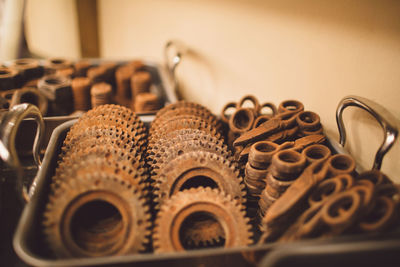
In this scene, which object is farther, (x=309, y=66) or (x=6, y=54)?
(x=6, y=54)

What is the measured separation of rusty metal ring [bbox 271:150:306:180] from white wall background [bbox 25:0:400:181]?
1.48ft

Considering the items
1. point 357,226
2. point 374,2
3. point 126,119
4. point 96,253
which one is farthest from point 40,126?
point 374,2

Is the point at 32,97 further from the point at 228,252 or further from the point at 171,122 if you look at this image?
the point at 228,252

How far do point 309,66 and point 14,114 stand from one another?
44.8 inches

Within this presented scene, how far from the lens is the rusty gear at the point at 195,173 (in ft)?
2.99

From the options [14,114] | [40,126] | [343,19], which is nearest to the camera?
[14,114]

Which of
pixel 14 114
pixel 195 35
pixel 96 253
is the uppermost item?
pixel 195 35

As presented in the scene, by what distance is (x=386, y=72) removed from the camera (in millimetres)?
1109

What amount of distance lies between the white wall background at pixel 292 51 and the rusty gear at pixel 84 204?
906 mm

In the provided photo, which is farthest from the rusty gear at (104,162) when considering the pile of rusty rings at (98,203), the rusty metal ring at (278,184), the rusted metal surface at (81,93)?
the rusted metal surface at (81,93)

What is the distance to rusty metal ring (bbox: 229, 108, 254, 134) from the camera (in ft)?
3.80

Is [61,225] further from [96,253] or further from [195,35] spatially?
[195,35]

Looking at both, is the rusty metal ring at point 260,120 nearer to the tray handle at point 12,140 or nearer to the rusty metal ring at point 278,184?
the rusty metal ring at point 278,184

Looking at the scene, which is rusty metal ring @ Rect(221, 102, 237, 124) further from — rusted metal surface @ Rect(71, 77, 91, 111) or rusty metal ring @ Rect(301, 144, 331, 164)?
rusted metal surface @ Rect(71, 77, 91, 111)
